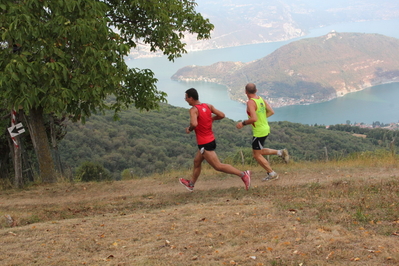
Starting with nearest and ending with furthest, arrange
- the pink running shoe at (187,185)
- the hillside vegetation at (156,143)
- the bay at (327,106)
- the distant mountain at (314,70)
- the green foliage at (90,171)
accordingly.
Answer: the pink running shoe at (187,185) < the green foliage at (90,171) < the hillside vegetation at (156,143) < the bay at (327,106) < the distant mountain at (314,70)

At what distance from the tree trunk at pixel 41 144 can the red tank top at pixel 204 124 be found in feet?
15.0

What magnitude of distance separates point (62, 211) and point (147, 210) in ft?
5.36

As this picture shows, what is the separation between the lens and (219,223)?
4.98 meters

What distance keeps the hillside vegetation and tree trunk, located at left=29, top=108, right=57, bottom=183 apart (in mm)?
6552

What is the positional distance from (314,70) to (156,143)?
133m

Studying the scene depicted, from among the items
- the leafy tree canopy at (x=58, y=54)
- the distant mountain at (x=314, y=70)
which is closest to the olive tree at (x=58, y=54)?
the leafy tree canopy at (x=58, y=54)

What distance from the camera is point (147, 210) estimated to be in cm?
662

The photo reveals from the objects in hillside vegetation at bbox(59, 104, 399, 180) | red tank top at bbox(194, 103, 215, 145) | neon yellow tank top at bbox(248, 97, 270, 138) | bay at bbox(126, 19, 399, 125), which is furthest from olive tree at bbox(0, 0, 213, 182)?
bay at bbox(126, 19, 399, 125)

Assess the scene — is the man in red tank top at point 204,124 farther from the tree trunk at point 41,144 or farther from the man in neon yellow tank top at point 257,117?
the tree trunk at point 41,144

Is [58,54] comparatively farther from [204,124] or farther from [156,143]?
[156,143]

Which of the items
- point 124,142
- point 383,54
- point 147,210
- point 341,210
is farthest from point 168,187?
point 383,54

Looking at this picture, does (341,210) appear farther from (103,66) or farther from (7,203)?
(7,203)

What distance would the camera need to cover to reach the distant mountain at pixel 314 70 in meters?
136

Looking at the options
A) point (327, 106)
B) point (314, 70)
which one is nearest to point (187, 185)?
point (327, 106)
